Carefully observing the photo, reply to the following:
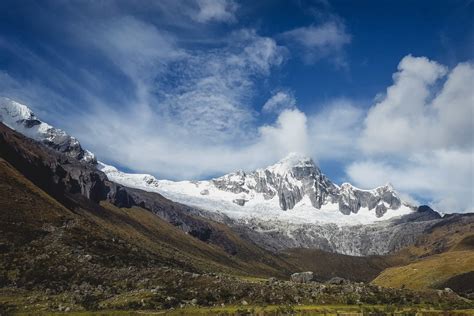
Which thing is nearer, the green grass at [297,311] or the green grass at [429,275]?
the green grass at [297,311]

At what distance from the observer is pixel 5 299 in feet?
237

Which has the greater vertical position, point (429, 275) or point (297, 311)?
point (429, 275)

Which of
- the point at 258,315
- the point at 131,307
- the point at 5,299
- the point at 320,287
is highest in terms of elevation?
the point at 320,287

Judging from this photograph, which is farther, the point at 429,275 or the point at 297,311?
the point at 429,275

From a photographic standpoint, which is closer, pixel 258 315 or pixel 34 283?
pixel 258 315

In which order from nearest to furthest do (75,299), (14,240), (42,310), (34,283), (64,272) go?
(42,310), (75,299), (34,283), (64,272), (14,240)

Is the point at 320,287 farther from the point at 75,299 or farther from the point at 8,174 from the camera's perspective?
the point at 8,174

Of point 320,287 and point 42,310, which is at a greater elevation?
point 320,287

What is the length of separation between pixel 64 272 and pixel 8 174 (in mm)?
70763

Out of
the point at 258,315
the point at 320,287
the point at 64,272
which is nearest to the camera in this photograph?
the point at 258,315

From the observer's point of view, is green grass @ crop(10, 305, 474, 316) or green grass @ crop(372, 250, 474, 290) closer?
green grass @ crop(10, 305, 474, 316)

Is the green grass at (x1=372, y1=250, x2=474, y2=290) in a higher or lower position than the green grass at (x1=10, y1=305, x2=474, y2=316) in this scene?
higher

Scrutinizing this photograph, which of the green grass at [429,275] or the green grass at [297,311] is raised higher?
the green grass at [429,275]

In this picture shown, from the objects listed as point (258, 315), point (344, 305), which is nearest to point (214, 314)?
point (258, 315)
